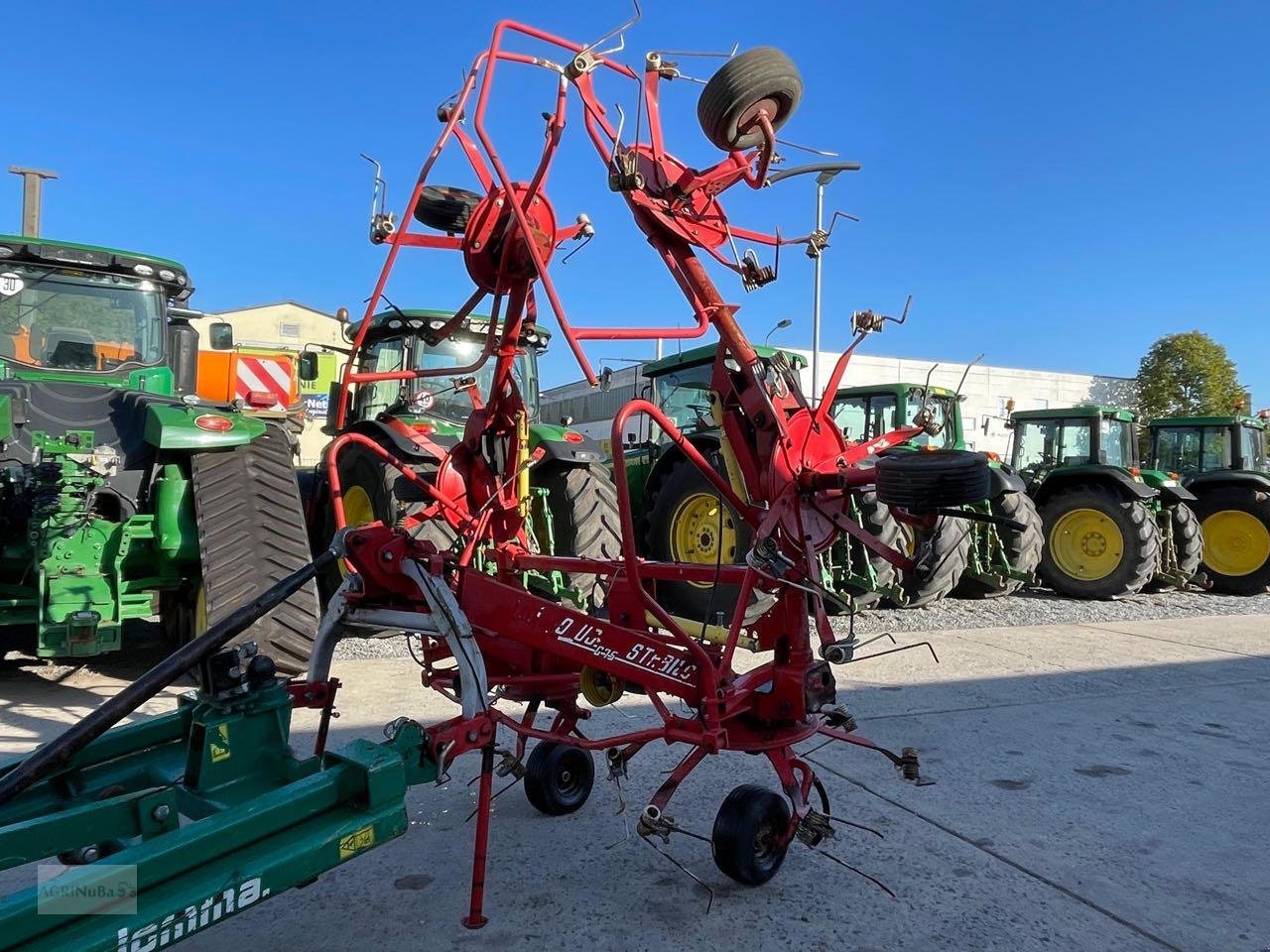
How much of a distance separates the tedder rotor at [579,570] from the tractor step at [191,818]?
1cm

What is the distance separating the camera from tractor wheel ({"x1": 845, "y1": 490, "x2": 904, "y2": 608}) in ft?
24.3

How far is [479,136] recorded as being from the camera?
126 inches

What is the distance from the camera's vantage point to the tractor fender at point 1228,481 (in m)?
12.0

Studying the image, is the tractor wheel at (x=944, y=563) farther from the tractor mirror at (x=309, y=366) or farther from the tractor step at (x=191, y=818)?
the tractor step at (x=191, y=818)

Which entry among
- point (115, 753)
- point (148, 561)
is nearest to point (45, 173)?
point (148, 561)

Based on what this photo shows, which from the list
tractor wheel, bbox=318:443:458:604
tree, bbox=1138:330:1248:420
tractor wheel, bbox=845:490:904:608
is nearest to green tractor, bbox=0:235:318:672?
tractor wheel, bbox=318:443:458:604

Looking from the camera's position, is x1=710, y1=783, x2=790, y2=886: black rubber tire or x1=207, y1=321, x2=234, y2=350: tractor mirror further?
x1=207, y1=321, x2=234, y2=350: tractor mirror

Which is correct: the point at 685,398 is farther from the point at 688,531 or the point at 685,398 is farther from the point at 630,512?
the point at 630,512

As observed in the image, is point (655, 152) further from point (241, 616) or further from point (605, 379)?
point (241, 616)

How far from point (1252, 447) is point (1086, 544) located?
15.3 ft

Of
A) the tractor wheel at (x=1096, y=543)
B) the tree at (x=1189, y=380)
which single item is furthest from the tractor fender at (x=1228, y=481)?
the tree at (x=1189, y=380)

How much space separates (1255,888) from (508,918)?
8.25 ft

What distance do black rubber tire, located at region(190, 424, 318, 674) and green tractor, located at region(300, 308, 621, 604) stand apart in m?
1.07

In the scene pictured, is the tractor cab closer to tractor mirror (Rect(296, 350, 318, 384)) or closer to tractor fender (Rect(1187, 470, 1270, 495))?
tractor mirror (Rect(296, 350, 318, 384))
